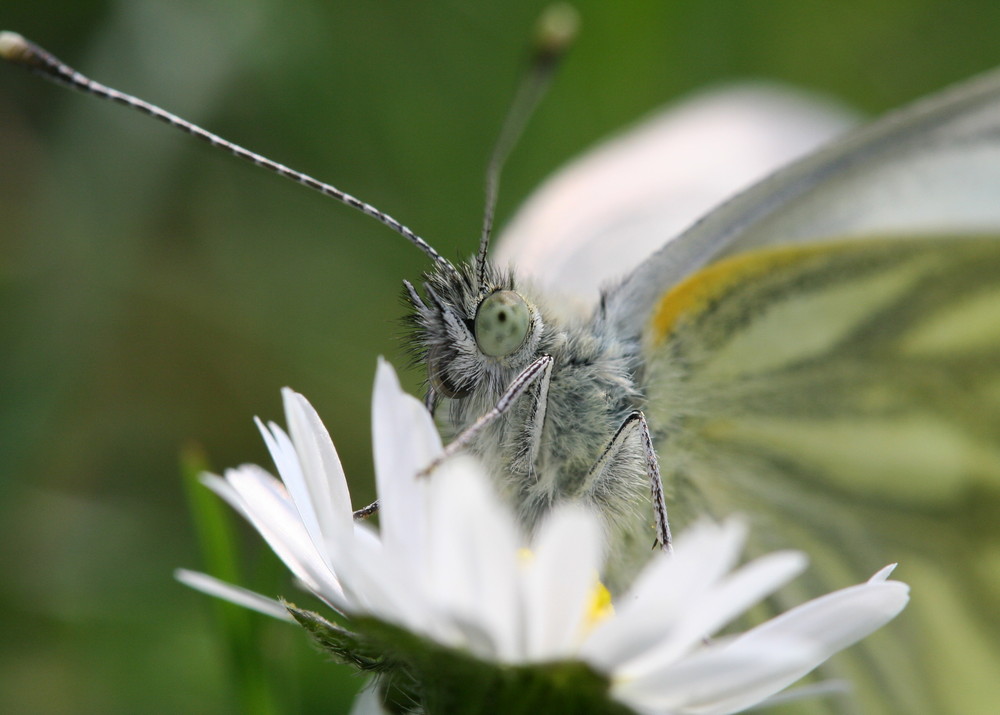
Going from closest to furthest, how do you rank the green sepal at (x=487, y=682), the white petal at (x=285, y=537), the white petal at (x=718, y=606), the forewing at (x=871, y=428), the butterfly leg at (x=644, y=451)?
the white petal at (x=718, y=606), the green sepal at (x=487, y=682), the white petal at (x=285, y=537), the butterfly leg at (x=644, y=451), the forewing at (x=871, y=428)

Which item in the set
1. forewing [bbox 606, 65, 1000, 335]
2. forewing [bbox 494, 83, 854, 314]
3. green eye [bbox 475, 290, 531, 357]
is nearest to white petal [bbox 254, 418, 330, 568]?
green eye [bbox 475, 290, 531, 357]

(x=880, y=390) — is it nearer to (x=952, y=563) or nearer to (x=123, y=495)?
(x=952, y=563)

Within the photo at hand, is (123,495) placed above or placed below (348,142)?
below

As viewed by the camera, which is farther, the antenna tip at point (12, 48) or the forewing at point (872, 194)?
the forewing at point (872, 194)

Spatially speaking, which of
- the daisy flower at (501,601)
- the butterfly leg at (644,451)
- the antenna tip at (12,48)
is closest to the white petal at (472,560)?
the daisy flower at (501,601)

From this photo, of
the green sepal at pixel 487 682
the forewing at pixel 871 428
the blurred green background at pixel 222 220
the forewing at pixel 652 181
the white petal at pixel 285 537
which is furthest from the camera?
the forewing at pixel 652 181

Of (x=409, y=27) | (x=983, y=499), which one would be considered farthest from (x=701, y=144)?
(x=983, y=499)

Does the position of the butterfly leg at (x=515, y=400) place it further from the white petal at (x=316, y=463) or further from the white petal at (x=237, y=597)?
the white petal at (x=237, y=597)
